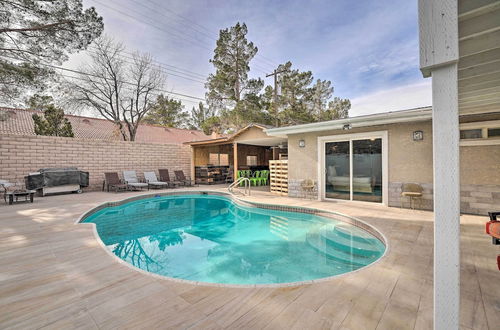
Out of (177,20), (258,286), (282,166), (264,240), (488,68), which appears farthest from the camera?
(177,20)

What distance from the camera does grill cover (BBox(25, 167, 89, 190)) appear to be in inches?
347

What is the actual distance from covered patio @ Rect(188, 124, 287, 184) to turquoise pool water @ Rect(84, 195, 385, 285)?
5.21 metres

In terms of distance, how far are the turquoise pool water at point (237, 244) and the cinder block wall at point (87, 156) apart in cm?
452

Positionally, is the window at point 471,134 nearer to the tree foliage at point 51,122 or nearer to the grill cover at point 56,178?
the grill cover at point 56,178

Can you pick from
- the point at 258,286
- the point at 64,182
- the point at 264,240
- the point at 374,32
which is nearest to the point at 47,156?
the point at 64,182

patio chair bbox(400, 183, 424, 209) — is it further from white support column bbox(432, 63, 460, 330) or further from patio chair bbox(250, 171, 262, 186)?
patio chair bbox(250, 171, 262, 186)

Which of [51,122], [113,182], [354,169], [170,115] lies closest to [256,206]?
[354,169]

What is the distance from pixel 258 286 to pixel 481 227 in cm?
493

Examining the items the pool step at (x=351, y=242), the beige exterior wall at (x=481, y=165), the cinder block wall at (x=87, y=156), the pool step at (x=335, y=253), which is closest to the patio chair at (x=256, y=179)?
the cinder block wall at (x=87, y=156)

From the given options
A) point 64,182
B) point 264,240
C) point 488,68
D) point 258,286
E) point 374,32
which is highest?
point 374,32

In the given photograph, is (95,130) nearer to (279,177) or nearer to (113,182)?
(113,182)

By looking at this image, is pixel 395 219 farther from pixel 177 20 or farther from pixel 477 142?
pixel 177 20

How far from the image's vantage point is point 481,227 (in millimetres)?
4426

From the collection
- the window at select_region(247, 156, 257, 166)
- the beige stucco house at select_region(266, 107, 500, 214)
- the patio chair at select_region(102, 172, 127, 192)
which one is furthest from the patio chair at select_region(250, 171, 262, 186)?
the patio chair at select_region(102, 172, 127, 192)
